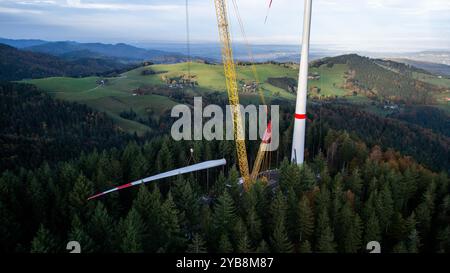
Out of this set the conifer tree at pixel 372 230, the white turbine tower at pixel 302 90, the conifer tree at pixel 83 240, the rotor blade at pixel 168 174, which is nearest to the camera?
the conifer tree at pixel 83 240

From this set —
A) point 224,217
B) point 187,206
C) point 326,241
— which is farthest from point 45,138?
point 326,241

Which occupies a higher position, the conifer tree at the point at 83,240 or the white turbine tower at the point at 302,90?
the white turbine tower at the point at 302,90

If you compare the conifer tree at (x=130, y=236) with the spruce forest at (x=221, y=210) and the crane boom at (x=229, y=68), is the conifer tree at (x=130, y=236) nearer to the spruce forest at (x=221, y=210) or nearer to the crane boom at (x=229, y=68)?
the spruce forest at (x=221, y=210)

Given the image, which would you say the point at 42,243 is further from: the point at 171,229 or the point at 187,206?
the point at 187,206

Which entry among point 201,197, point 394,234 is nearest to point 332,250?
point 394,234

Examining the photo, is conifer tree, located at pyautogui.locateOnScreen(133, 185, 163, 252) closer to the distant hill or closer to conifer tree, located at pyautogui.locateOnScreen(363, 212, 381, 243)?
conifer tree, located at pyautogui.locateOnScreen(363, 212, 381, 243)

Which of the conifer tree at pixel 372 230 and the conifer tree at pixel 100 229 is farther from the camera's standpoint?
the conifer tree at pixel 372 230

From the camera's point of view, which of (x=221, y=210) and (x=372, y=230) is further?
(x=221, y=210)

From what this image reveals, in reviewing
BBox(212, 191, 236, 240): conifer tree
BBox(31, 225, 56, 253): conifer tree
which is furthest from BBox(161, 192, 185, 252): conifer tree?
BBox(31, 225, 56, 253): conifer tree

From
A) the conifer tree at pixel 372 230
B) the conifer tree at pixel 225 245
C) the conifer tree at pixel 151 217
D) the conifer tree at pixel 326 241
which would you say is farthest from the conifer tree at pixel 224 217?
the conifer tree at pixel 372 230

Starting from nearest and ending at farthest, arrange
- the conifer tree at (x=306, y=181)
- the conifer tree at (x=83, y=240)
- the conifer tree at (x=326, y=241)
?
1. the conifer tree at (x=83, y=240)
2. the conifer tree at (x=326, y=241)
3. the conifer tree at (x=306, y=181)

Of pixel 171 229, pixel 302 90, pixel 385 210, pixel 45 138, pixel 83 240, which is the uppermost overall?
pixel 302 90

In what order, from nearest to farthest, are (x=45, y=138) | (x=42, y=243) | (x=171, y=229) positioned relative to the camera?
(x=42, y=243) → (x=171, y=229) → (x=45, y=138)
